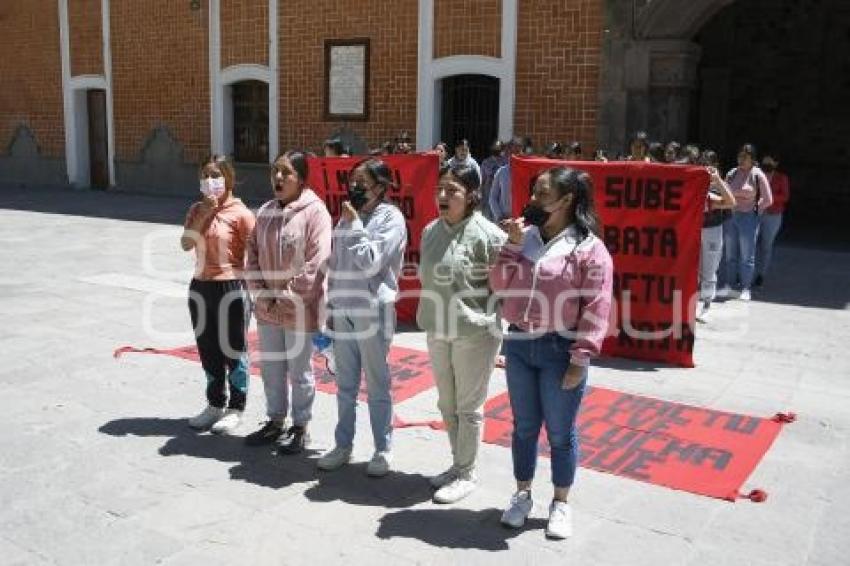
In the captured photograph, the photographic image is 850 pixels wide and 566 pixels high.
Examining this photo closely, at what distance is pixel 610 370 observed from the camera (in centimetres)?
695

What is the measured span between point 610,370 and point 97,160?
1991cm

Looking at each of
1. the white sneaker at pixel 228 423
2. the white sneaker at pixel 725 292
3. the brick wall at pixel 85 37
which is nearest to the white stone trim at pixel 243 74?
the brick wall at pixel 85 37

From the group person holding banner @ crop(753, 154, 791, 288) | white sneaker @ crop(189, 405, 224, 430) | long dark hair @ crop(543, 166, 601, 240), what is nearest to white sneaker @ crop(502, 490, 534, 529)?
long dark hair @ crop(543, 166, 601, 240)

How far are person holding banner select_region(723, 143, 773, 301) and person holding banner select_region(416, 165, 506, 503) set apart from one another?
6.35 meters

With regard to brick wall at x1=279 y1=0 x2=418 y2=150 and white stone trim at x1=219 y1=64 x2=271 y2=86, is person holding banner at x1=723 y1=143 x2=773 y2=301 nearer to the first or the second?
brick wall at x1=279 y1=0 x2=418 y2=150

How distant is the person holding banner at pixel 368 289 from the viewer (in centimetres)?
449

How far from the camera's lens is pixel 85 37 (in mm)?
22203

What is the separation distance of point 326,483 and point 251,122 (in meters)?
16.0

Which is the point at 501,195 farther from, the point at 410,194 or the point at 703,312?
the point at 703,312

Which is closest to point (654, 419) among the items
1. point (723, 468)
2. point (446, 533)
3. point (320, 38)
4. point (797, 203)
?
point (723, 468)

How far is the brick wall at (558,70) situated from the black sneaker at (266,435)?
33.7 ft

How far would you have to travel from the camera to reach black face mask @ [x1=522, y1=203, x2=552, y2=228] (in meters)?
3.82

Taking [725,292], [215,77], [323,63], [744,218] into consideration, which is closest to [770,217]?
[744,218]

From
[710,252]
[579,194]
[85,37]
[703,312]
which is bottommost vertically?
[703,312]
